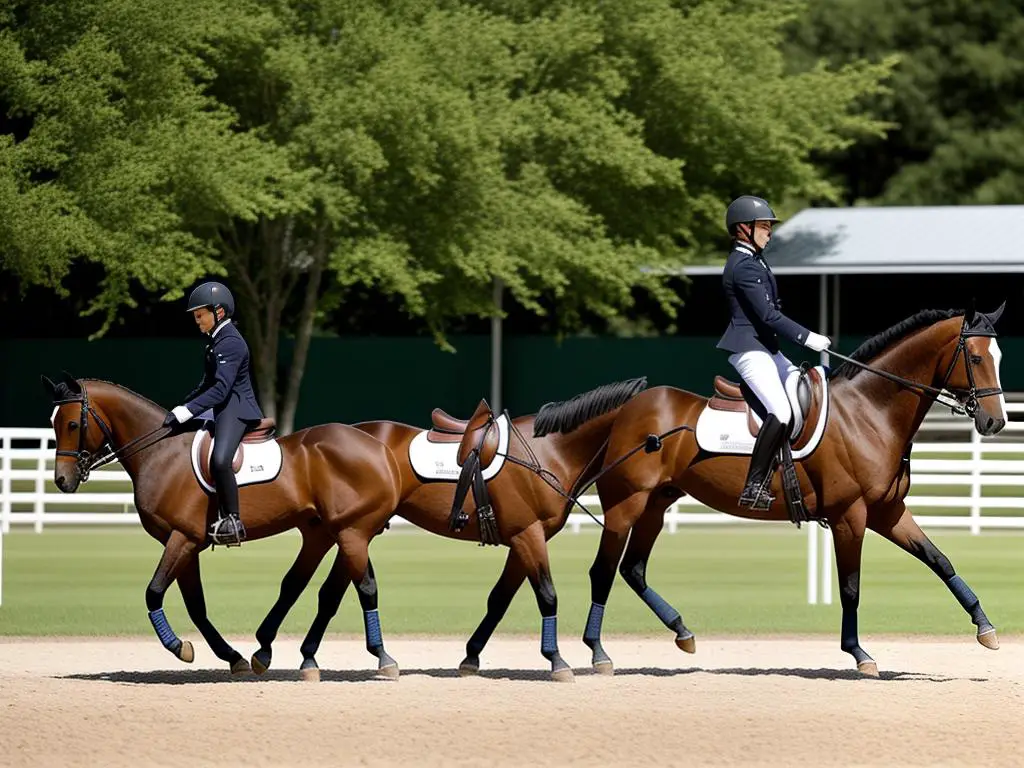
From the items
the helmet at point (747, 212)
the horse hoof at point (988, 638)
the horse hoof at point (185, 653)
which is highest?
the helmet at point (747, 212)

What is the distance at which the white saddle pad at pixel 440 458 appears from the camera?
12359mm

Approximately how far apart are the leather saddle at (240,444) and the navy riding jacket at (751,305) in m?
2.93

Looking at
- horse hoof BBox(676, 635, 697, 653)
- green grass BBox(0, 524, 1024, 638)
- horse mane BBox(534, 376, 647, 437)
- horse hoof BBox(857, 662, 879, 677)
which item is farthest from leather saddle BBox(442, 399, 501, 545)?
green grass BBox(0, 524, 1024, 638)

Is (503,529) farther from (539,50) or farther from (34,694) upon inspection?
(539,50)

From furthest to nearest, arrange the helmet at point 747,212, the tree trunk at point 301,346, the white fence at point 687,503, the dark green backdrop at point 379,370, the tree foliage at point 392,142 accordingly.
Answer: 1. the dark green backdrop at point 379,370
2. the tree trunk at point 301,346
3. the tree foliage at point 392,142
4. the white fence at point 687,503
5. the helmet at point 747,212

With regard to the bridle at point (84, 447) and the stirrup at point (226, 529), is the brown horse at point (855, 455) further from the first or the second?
the bridle at point (84, 447)

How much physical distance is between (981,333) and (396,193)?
25304mm

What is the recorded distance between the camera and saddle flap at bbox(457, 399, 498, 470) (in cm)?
1231

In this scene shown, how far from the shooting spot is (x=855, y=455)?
12.5 m

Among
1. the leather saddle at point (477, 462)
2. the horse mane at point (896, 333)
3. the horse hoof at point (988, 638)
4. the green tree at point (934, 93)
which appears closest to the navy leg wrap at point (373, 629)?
the leather saddle at point (477, 462)

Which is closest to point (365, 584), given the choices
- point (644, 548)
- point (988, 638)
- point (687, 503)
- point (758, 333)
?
point (644, 548)

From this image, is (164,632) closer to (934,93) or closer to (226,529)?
(226,529)

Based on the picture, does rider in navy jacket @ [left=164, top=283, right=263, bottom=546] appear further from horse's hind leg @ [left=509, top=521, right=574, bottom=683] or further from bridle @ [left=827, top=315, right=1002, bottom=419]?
bridle @ [left=827, top=315, right=1002, bottom=419]

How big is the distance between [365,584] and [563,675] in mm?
1323
